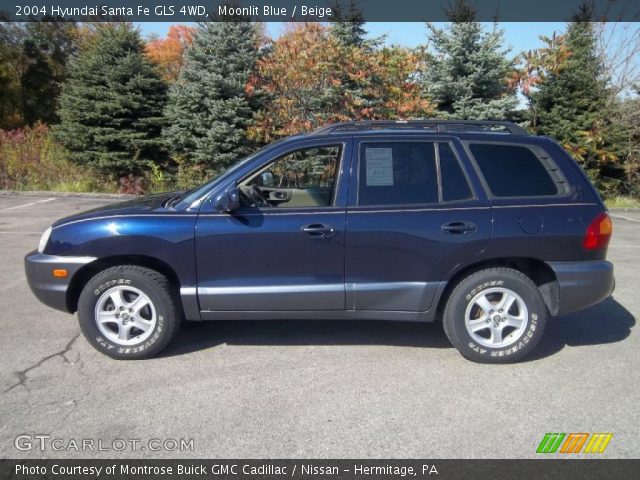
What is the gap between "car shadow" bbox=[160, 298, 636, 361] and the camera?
4262 millimetres

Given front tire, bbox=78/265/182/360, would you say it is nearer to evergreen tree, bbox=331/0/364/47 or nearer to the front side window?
the front side window

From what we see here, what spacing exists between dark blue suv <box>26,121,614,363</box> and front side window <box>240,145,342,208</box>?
0.20 feet

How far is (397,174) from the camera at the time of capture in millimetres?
3871

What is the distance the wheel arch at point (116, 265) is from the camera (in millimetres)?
3863

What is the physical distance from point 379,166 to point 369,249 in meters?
0.66

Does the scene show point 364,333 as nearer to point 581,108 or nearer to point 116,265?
point 116,265

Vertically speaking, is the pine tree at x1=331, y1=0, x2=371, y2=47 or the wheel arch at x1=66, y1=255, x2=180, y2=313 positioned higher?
the pine tree at x1=331, y1=0, x2=371, y2=47

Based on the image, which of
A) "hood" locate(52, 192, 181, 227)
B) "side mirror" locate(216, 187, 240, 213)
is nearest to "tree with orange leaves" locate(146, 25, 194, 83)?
"hood" locate(52, 192, 181, 227)

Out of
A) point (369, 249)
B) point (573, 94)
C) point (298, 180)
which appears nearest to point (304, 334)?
point (369, 249)

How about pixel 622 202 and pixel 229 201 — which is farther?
pixel 622 202

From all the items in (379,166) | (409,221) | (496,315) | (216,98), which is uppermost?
(216,98)

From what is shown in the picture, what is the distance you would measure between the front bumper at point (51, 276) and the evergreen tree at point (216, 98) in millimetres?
9610

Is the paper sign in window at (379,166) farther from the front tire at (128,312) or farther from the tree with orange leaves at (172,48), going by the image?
the tree with orange leaves at (172,48)

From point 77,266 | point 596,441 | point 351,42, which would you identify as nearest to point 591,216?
point 596,441
